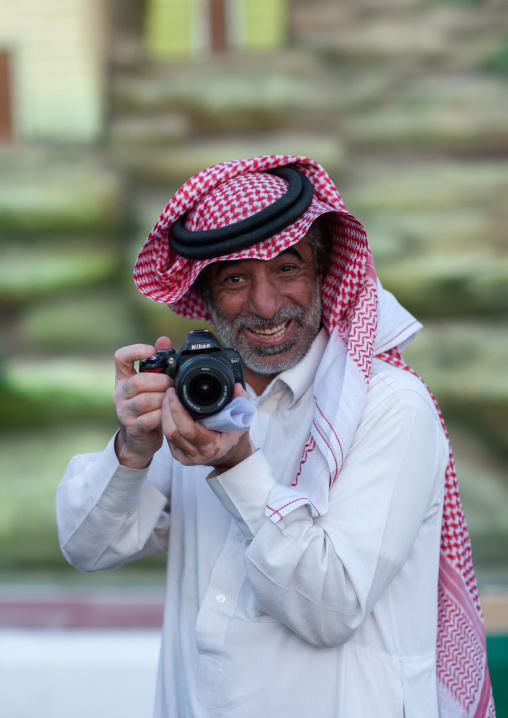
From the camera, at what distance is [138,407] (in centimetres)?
148

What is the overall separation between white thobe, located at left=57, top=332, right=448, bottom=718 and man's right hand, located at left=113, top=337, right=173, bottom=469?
0.17 ft

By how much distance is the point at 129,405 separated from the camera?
4.91 ft

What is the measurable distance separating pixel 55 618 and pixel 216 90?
136 inches

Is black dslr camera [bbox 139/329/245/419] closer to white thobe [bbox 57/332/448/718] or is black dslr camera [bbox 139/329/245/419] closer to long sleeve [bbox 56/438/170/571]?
white thobe [bbox 57/332/448/718]

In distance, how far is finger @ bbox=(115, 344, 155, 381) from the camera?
1597 mm

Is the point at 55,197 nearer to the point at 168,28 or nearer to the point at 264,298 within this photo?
the point at 168,28

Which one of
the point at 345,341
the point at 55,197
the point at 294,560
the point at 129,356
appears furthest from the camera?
→ the point at 55,197

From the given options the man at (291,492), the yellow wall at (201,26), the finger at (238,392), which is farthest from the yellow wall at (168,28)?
the finger at (238,392)

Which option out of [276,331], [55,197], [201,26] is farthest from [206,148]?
[276,331]

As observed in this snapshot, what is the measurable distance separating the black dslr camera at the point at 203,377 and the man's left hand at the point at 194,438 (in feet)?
0.05

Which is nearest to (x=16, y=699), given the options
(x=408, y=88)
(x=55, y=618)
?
(x=55, y=618)

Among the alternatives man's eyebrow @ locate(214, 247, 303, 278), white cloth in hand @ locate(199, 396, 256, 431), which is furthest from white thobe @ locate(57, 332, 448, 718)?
man's eyebrow @ locate(214, 247, 303, 278)

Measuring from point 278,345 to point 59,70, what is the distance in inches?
165

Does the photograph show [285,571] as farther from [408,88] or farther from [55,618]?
[408,88]
